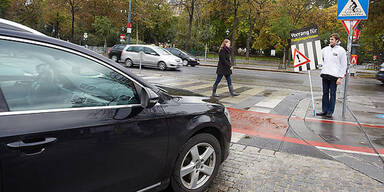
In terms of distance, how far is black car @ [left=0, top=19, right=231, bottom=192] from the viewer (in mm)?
1861

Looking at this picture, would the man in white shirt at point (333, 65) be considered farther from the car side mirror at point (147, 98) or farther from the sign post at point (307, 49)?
the car side mirror at point (147, 98)

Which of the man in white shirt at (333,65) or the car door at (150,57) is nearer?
the man in white shirt at (333,65)

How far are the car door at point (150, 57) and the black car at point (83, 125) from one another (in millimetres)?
17141

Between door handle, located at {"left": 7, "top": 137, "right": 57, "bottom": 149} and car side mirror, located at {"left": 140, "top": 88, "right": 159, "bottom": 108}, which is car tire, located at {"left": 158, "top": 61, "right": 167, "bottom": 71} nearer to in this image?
car side mirror, located at {"left": 140, "top": 88, "right": 159, "bottom": 108}

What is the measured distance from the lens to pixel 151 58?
19984mm

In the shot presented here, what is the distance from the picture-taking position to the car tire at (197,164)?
2910 mm

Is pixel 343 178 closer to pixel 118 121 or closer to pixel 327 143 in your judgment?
pixel 327 143

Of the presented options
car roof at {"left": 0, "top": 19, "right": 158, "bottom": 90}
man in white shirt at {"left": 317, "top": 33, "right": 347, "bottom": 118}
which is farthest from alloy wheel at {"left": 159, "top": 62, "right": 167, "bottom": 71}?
car roof at {"left": 0, "top": 19, "right": 158, "bottom": 90}

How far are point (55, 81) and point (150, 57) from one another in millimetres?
18049

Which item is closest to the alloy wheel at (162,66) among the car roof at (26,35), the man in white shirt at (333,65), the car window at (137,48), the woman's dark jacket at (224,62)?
the car window at (137,48)

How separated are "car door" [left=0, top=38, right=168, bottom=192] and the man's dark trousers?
556cm

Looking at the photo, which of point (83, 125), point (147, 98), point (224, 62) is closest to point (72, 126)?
point (83, 125)

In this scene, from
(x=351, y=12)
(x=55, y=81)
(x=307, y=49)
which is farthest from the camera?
(x=307, y=49)

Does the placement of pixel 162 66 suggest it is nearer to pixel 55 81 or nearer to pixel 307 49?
pixel 307 49
